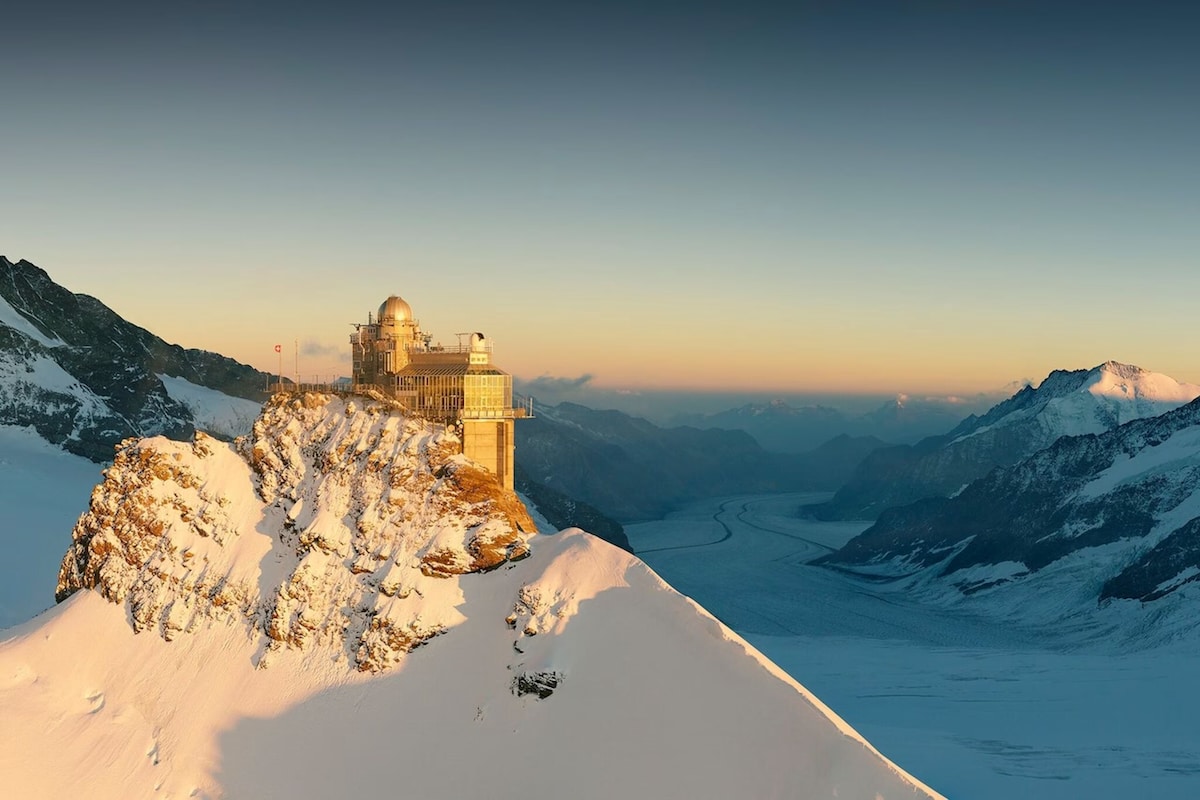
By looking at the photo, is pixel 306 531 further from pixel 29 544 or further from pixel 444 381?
pixel 29 544

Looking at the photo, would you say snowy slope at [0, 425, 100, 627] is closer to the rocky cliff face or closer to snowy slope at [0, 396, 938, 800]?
the rocky cliff face

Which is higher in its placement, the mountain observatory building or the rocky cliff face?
the mountain observatory building

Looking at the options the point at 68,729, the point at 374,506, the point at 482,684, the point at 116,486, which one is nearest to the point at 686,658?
the point at 482,684

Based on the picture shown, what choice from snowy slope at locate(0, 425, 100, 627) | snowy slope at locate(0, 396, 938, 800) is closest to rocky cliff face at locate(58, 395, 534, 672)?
snowy slope at locate(0, 396, 938, 800)

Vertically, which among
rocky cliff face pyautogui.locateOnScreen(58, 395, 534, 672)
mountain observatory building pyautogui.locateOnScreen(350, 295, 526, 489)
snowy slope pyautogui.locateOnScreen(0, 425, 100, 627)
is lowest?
snowy slope pyautogui.locateOnScreen(0, 425, 100, 627)

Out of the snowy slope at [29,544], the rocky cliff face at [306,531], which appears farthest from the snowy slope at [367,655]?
the snowy slope at [29,544]

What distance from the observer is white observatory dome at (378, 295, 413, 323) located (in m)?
105

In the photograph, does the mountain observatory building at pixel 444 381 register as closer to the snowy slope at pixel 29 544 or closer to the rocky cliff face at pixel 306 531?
the rocky cliff face at pixel 306 531

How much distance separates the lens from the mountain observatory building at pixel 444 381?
100500 mm

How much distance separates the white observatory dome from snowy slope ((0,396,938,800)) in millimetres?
10272

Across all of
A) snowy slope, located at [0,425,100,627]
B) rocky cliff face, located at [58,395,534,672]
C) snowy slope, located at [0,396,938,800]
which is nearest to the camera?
snowy slope, located at [0,396,938,800]

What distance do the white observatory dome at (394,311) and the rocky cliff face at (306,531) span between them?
1049 cm

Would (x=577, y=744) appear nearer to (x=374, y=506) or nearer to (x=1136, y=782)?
(x=374, y=506)

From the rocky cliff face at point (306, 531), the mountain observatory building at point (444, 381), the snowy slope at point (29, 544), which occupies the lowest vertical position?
the snowy slope at point (29, 544)
